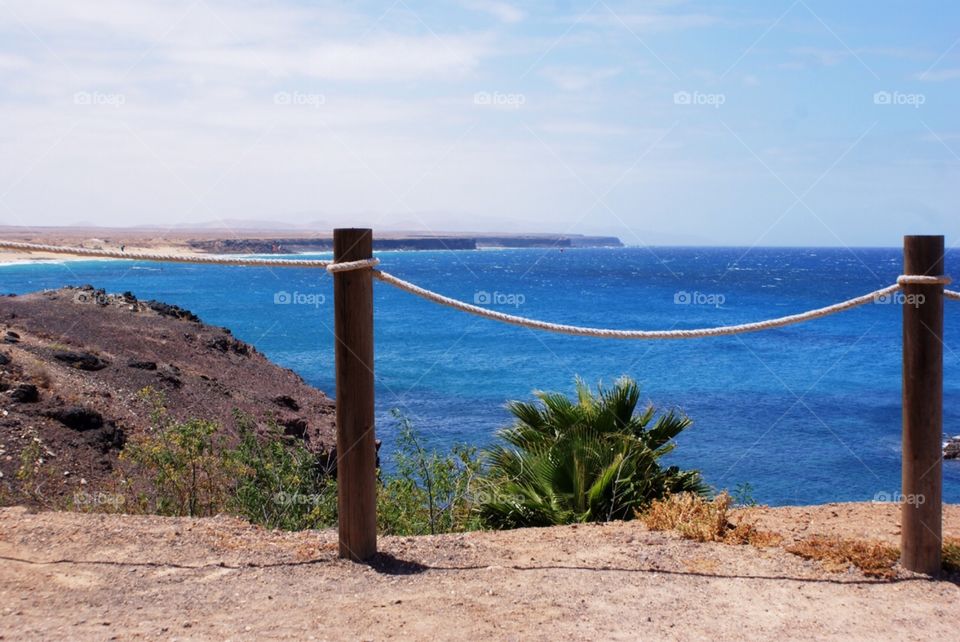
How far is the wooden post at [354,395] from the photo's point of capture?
161 inches

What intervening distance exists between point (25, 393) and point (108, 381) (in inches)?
115

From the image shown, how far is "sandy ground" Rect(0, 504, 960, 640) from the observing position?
130 inches

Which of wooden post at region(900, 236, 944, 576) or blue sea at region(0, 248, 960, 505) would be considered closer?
wooden post at region(900, 236, 944, 576)

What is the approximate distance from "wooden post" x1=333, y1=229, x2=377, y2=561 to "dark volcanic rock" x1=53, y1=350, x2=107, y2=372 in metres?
12.2

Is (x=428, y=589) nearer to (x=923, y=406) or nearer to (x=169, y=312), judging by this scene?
(x=923, y=406)

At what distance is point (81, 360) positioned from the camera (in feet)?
48.7

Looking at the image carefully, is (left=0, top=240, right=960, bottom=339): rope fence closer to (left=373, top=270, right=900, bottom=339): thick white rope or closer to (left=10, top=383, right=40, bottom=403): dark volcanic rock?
(left=373, top=270, right=900, bottom=339): thick white rope

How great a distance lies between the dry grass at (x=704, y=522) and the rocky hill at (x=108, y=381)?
176 inches

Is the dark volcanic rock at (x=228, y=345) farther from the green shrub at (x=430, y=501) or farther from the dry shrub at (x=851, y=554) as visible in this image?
the dry shrub at (x=851, y=554)

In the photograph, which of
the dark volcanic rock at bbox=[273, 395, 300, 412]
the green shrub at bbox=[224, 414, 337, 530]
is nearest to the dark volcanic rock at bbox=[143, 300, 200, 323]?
the dark volcanic rock at bbox=[273, 395, 300, 412]

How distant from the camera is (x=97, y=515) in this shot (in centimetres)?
474
